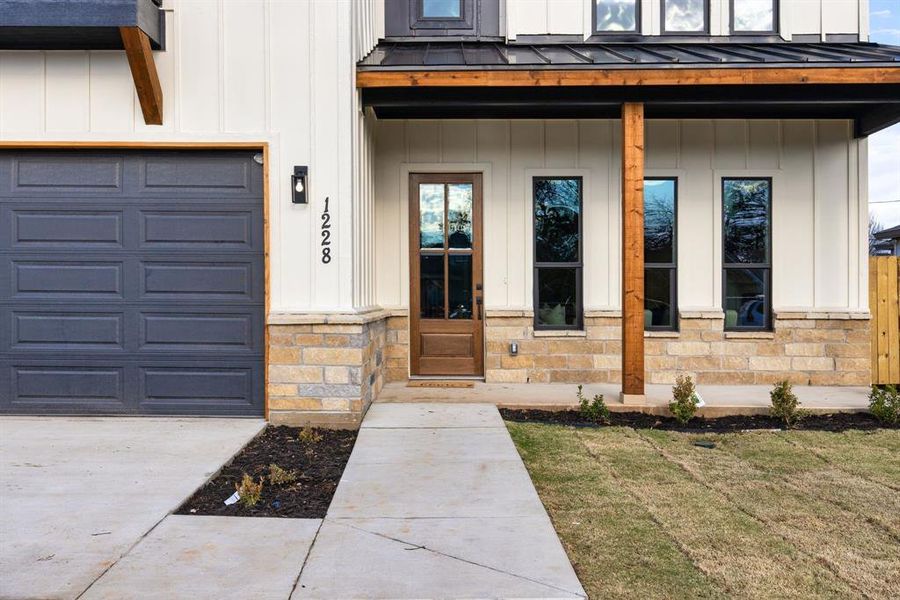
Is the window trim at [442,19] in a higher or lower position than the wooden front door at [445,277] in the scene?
higher

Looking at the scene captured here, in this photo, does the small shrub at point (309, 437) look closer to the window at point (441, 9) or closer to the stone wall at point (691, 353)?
the stone wall at point (691, 353)

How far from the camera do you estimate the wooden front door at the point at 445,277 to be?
305 inches

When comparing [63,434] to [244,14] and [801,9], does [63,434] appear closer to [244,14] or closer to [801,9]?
[244,14]

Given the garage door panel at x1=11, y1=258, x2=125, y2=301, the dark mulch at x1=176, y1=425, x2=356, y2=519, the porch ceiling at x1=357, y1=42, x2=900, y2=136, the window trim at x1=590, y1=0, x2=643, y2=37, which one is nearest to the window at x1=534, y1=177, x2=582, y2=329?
the porch ceiling at x1=357, y1=42, x2=900, y2=136

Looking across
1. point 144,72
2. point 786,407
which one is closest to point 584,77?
point 786,407

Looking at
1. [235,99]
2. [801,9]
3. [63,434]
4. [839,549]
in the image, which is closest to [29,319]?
[63,434]

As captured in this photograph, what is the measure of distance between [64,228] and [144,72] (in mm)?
1709

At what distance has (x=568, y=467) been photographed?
466 centimetres

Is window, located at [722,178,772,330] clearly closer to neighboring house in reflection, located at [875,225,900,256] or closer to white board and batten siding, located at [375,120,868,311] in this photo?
white board and batten siding, located at [375,120,868,311]

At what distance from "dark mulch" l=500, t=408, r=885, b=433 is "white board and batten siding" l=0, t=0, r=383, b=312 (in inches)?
87.2

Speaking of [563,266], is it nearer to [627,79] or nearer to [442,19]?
[627,79]

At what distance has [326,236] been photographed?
229 inches

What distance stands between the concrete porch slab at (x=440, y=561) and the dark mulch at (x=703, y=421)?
2768 millimetres

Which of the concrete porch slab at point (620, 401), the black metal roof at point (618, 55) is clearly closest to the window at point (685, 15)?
the black metal roof at point (618, 55)
